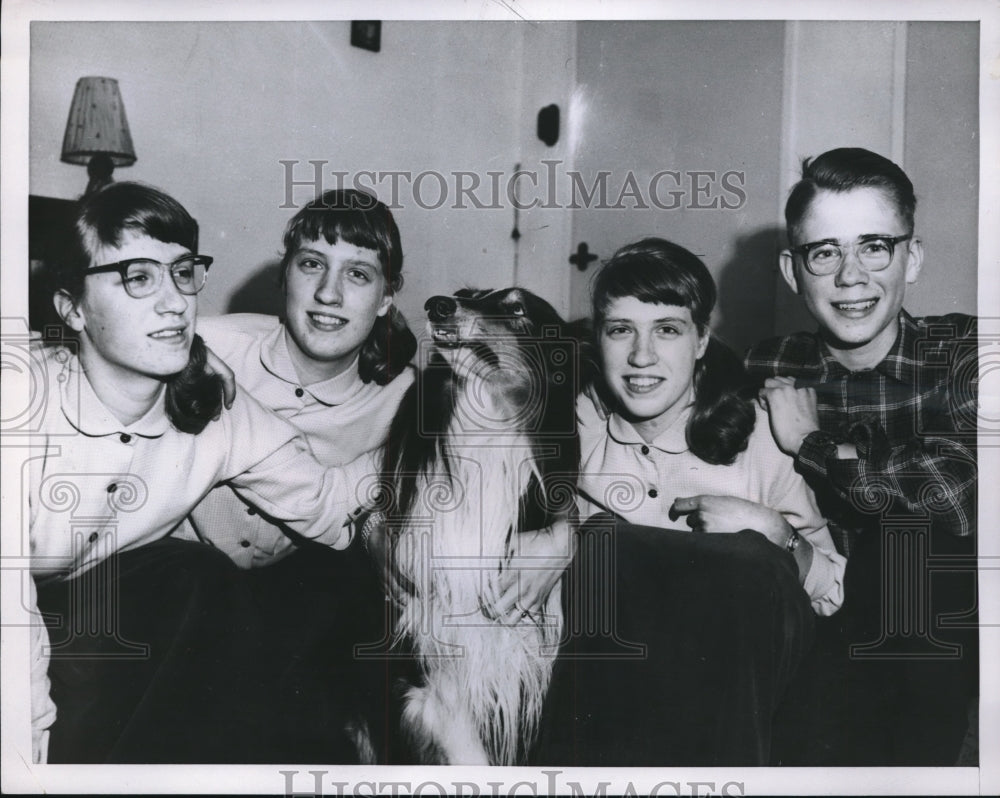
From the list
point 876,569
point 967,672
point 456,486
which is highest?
point 456,486

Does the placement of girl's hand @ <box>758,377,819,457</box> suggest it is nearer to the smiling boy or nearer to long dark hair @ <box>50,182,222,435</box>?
the smiling boy

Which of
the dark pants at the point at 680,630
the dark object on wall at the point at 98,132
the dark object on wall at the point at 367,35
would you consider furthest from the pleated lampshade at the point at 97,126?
the dark pants at the point at 680,630

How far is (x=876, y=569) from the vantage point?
2.11 m

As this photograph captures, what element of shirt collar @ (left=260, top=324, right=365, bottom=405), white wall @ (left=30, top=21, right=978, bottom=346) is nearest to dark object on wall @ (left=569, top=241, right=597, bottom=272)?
white wall @ (left=30, top=21, right=978, bottom=346)

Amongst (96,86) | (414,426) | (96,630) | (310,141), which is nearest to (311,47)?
(310,141)

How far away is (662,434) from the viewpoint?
2.11m

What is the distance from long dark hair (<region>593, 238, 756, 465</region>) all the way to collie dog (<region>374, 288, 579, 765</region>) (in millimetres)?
150

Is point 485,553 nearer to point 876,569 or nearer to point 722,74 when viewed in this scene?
point 876,569

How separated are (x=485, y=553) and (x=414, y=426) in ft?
0.92

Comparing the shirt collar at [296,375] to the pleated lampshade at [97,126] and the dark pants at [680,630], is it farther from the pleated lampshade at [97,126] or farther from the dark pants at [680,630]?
the dark pants at [680,630]

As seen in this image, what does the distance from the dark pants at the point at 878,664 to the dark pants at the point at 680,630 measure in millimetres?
64

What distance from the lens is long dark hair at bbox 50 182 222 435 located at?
2.05 metres

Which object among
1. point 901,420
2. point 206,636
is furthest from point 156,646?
point 901,420

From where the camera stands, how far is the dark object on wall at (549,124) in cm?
209
